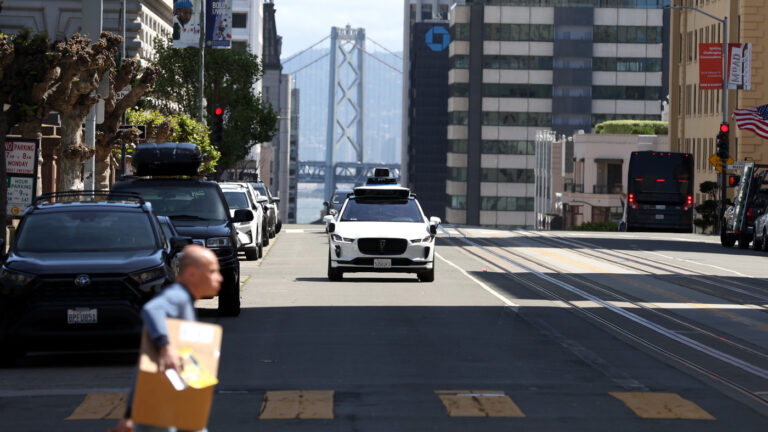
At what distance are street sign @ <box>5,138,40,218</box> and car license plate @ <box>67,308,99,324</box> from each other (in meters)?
9.79

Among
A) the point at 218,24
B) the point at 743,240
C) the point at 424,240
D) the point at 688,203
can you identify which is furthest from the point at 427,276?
the point at 218,24

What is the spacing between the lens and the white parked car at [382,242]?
27.0 m

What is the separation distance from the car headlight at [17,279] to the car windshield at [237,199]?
911 inches

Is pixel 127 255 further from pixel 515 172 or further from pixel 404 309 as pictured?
pixel 515 172

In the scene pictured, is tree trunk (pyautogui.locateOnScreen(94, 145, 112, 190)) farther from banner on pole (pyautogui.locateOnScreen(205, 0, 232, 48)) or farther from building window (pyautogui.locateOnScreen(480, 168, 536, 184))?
building window (pyautogui.locateOnScreen(480, 168, 536, 184))

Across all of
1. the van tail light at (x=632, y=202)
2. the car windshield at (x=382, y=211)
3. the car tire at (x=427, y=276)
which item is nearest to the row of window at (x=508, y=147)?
the van tail light at (x=632, y=202)

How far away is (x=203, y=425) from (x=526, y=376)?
7.90m

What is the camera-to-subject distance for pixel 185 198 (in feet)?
74.1

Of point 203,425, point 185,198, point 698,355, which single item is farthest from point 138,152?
point 203,425

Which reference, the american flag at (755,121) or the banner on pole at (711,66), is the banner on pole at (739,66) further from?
the american flag at (755,121)

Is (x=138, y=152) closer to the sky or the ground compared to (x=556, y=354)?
closer to the sky

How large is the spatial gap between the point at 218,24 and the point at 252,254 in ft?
207

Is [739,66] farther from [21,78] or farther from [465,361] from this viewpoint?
[465,361]

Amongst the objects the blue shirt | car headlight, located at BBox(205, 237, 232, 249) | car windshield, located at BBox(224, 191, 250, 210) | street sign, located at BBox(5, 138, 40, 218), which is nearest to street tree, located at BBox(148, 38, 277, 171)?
car windshield, located at BBox(224, 191, 250, 210)
